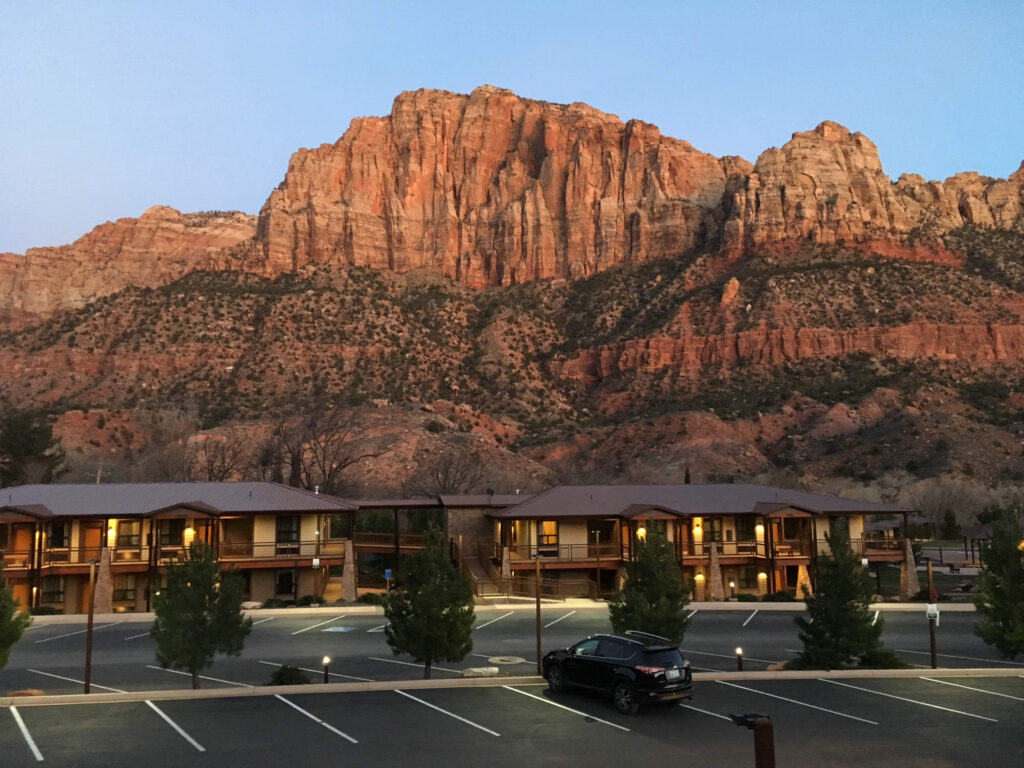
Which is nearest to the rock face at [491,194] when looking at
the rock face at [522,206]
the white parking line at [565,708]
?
the rock face at [522,206]

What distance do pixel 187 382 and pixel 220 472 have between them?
3759cm

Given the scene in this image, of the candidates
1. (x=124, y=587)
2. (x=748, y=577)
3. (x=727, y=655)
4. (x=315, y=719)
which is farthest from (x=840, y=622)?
(x=124, y=587)

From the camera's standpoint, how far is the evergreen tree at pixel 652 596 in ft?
81.6

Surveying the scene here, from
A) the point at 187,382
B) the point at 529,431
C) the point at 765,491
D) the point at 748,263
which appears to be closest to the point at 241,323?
the point at 187,382

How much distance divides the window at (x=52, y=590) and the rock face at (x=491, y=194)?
99.2 m

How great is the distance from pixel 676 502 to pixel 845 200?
101 metres

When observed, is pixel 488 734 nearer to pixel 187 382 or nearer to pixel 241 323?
pixel 187 382

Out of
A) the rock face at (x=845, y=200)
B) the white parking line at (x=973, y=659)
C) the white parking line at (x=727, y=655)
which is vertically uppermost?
the rock face at (x=845, y=200)

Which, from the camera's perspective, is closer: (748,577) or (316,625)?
(316,625)

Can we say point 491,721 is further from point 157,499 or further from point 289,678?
point 157,499

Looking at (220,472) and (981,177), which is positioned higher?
(981,177)

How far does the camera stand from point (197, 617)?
878 inches

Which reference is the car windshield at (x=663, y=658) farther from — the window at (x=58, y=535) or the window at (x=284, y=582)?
the window at (x=58, y=535)

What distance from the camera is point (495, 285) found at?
152 meters
